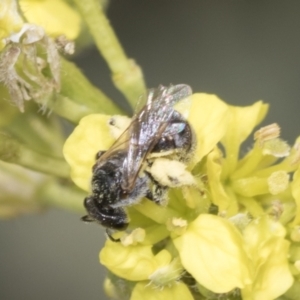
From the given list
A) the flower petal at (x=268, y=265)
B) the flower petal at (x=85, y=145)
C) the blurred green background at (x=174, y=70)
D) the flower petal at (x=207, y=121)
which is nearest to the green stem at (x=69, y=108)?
the flower petal at (x=85, y=145)

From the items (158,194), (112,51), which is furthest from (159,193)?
(112,51)

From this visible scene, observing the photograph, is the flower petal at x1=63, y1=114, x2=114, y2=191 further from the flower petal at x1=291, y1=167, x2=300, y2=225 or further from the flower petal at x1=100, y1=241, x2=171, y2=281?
the flower petal at x1=291, y1=167, x2=300, y2=225

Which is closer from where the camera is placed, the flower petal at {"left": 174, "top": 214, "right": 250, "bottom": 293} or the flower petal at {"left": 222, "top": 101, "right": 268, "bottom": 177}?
the flower petal at {"left": 174, "top": 214, "right": 250, "bottom": 293}

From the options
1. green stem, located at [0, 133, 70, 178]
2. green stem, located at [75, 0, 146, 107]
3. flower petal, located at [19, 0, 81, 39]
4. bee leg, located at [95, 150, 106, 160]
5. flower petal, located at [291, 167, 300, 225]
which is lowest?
flower petal, located at [291, 167, 300, 225]

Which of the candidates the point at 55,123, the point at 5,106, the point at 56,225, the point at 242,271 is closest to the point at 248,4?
the point at 56,225

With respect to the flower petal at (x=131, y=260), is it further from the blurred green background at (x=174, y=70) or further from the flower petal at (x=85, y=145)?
the blurred green background at (x=174, y=70)

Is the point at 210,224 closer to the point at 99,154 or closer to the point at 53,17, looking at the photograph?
the point at 99,154

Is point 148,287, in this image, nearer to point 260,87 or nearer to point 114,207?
point 114,207

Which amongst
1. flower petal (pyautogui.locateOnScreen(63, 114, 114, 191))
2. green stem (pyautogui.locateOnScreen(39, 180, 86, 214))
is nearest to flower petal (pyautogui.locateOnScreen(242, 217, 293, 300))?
flower petal (pyautogui.locateOnScreen(63, 114, 114, 191))
